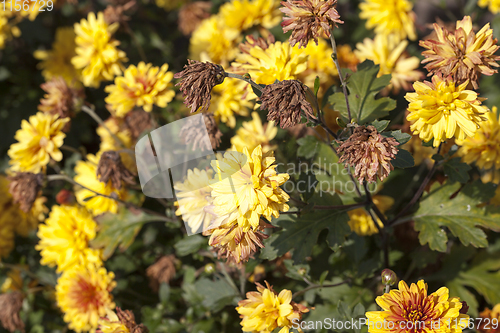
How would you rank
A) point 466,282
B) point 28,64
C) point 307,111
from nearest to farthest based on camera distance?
1. point 307,111
2. point 466,282
3. point 28,64

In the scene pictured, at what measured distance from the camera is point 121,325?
1340mm

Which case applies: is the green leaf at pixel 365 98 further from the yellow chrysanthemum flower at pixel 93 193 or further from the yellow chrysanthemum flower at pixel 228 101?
the yellow chrysanthemum flower at pixel 93 193

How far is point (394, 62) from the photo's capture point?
1.89 meters

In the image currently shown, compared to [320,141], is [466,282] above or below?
below

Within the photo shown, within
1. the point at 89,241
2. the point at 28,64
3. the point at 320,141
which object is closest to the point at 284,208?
the point at 320,141

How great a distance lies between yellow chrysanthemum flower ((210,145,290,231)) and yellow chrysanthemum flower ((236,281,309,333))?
30 centimetres

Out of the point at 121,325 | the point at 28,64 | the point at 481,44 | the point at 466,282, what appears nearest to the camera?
the point at 481,44

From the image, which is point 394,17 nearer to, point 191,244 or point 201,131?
point 201,131

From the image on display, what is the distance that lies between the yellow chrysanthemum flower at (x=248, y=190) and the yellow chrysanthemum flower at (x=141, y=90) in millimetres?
718

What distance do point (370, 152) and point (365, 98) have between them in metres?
0.51

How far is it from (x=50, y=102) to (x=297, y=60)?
1.24 meters

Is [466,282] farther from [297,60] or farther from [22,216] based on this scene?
[22,216]

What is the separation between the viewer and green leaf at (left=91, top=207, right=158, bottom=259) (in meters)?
1.86

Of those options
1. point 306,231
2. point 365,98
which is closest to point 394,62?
→ point 365,98
